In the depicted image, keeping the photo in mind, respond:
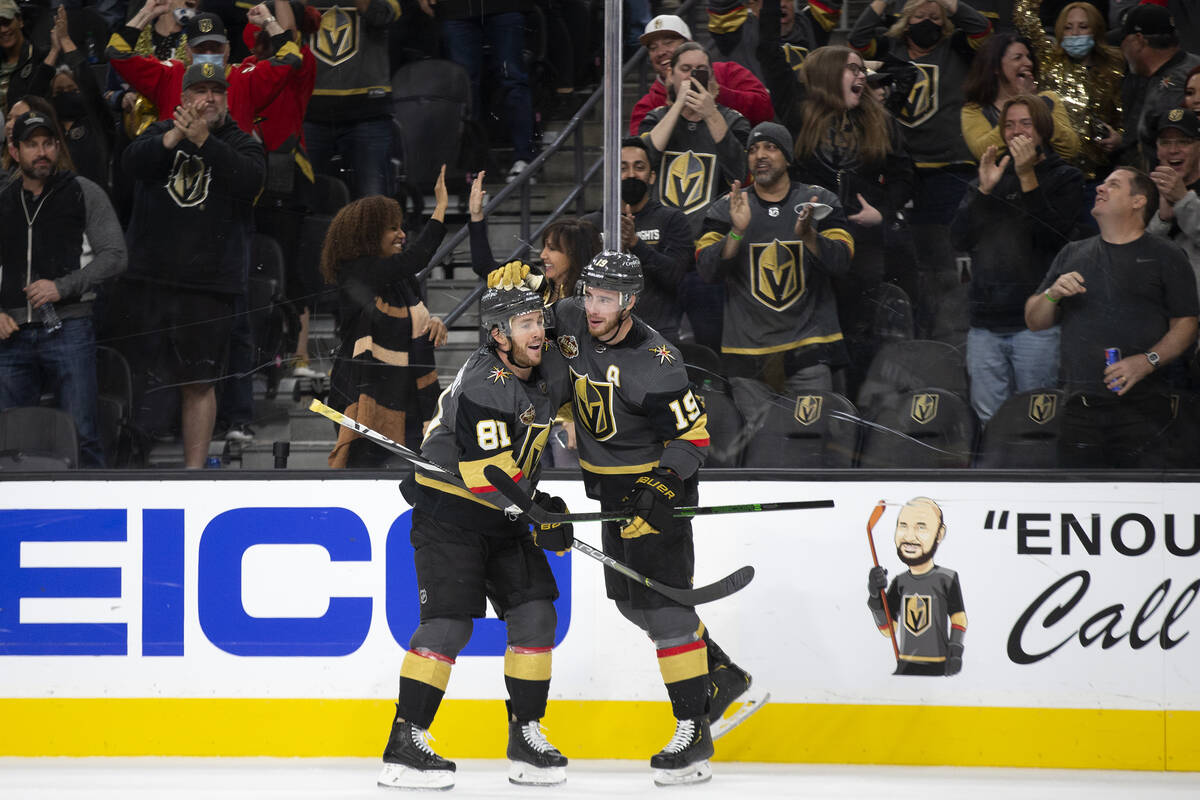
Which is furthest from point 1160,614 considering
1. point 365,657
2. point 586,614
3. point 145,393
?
point 145,393

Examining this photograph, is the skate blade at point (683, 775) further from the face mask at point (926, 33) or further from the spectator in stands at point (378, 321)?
the face mask at point (926, 33)

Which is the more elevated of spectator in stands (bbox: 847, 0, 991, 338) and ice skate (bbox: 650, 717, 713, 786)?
spectator in stands (bbox: 847, 0, 991, 338)

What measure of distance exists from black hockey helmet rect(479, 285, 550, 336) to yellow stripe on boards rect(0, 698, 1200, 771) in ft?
3.87

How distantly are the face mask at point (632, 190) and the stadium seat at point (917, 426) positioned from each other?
3.09ft

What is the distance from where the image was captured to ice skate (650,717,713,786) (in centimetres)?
353

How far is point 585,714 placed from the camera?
3838 mm

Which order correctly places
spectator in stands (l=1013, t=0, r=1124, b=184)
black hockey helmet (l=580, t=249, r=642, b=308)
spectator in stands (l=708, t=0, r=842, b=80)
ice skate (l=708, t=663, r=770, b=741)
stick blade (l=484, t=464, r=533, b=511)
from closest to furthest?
stick blade (l=484, t=464, r=533, b=511) < black hockey helmet (l=580, t=249, r=642, b=308) < ice skate (l=708, t=663, r=770, b=741) < spectator in stands (l=1013, t=0, r=1124, b=184) < spectator in stands (l=708, t=0, r=842, b=80)

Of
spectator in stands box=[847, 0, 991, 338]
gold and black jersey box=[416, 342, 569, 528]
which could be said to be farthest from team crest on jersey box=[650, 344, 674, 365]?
spectator in stands box=[847, 0, 991, 338]

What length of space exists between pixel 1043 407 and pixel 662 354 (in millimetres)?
1166

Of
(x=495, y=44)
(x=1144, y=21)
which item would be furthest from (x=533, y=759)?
(x=1144, y=21)

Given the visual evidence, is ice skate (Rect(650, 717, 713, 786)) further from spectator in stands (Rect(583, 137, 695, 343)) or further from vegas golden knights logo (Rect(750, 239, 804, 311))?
vegas golden knights logo (Rect(750, 239, 804, 311))

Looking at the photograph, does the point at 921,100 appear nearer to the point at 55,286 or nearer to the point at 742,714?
the point at 742,714

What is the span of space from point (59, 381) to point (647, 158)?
1926 millimetres

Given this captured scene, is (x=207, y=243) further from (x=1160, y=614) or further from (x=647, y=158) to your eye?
(x=1160, y=614)
